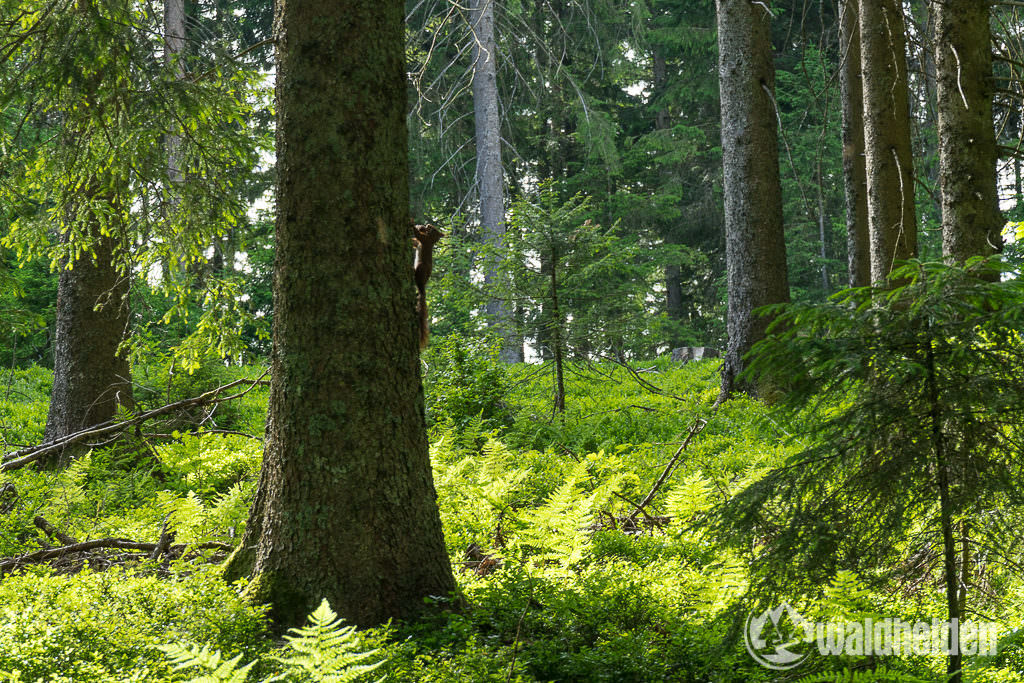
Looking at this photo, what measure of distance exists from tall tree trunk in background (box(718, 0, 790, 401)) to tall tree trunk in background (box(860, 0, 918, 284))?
2059 mm

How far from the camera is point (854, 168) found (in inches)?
384

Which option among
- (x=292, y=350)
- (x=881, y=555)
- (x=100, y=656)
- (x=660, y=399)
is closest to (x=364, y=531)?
(x=292, y=350)

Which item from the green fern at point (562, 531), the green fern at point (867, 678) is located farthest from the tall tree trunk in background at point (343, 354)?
the green fern at point (867, 678)

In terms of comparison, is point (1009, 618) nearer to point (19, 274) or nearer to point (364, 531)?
point (364, 531)

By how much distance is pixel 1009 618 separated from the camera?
359cm

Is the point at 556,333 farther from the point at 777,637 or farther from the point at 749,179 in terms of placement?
the point at 777,637

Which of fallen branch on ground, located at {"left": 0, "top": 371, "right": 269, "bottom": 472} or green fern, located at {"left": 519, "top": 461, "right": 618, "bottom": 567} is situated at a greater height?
fallen branch on ground, located at {"left": 0, "top": 371, "right": 269, "bottom": 472}

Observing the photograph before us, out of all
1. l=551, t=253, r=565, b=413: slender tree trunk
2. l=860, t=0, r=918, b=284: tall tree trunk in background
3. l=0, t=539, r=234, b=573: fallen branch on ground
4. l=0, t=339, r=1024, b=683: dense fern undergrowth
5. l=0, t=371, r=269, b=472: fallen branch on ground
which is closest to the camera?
l=0, t=339, r=1024, b=683: dense fern undergrowth

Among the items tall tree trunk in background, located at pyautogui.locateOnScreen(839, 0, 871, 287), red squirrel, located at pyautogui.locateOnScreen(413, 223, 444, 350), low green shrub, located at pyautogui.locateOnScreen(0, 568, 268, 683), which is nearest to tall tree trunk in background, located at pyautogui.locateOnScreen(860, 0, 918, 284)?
tall tree trunk in background, located at pyautogui.locateOnScreen(839, 0, 871, 287)

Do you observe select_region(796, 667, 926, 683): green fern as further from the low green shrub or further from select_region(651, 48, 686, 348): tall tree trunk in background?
select_region(651, 48, 686, 348): tall tree trunk in background

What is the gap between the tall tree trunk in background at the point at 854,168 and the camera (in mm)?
9703

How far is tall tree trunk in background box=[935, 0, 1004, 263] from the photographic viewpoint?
4539 mm

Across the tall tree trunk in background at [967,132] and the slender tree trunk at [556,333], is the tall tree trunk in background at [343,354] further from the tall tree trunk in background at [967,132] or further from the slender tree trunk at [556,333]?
the slender tree trunk at [556,333]

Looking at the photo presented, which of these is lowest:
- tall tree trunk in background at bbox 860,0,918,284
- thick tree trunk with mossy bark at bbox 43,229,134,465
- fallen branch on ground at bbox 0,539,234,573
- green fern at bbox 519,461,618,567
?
fallen branch on ground at bbox 0,539,234,573
